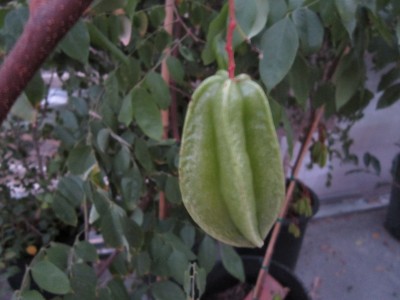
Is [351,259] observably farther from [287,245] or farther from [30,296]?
[30,296]

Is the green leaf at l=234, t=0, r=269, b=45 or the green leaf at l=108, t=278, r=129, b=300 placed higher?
the green leaf at l=234, t=0, r=269, b=45

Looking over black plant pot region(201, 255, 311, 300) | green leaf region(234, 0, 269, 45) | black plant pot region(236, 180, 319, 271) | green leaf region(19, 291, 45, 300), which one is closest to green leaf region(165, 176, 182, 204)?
green leaf region(19, 291, 45, 300)

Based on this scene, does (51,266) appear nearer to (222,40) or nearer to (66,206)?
(66,206)

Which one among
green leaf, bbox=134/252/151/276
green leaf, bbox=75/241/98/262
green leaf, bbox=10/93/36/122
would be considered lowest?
green leaf, bbox=134/252/151/276

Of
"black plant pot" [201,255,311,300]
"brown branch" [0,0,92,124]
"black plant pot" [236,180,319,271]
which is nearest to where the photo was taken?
"brown branch" [0,0,92,124]

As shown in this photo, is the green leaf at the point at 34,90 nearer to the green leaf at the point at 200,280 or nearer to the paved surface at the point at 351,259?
the green leaf at the point at 200,280

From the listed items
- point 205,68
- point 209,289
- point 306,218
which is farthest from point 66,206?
point 306,218

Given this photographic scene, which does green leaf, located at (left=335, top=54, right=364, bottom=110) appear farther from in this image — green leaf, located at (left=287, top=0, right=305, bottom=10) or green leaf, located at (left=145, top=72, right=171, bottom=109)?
green leaf, located at (left=145, top=72, right=171, bottom=109)
